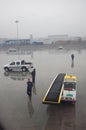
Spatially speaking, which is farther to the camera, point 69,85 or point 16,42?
point 16,42

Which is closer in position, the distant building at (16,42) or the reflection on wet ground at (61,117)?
the reflection on wet ground at (61,117)

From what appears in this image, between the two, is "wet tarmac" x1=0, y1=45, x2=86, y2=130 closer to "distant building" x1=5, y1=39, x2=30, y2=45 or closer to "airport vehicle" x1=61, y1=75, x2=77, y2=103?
"airport vehicle" x1=61, y1=75, x2=77, y2=103

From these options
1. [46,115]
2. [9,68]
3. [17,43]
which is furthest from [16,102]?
[17,43]

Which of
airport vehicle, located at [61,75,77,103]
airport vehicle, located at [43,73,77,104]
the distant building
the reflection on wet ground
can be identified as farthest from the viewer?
the distant building

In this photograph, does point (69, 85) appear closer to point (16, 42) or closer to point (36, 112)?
point (36, 112)

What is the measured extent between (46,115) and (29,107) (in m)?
1.22

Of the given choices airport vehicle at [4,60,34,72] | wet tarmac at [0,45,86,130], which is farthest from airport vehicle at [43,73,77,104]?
airport vehicle at [4,60,34,72]

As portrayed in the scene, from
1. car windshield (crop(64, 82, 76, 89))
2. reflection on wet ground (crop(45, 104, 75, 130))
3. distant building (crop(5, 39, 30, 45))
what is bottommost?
reflection on wet ground (crop(45, 104, 75, 130))

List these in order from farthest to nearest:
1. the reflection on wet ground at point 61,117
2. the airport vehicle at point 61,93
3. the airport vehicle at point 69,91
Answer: the airport vehicle at point 69,91
the airport vehicle at point 61,93
the reflection on wet ground at point 61,117

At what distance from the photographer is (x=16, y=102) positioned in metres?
9.95

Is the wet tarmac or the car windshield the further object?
the car windshield

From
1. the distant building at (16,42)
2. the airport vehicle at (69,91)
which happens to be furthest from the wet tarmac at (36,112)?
the distant building at (16,42)

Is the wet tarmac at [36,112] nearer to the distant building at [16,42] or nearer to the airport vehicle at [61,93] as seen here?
the airport vehicle at [61,93]

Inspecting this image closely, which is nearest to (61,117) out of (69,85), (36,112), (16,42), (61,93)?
(36,112)
